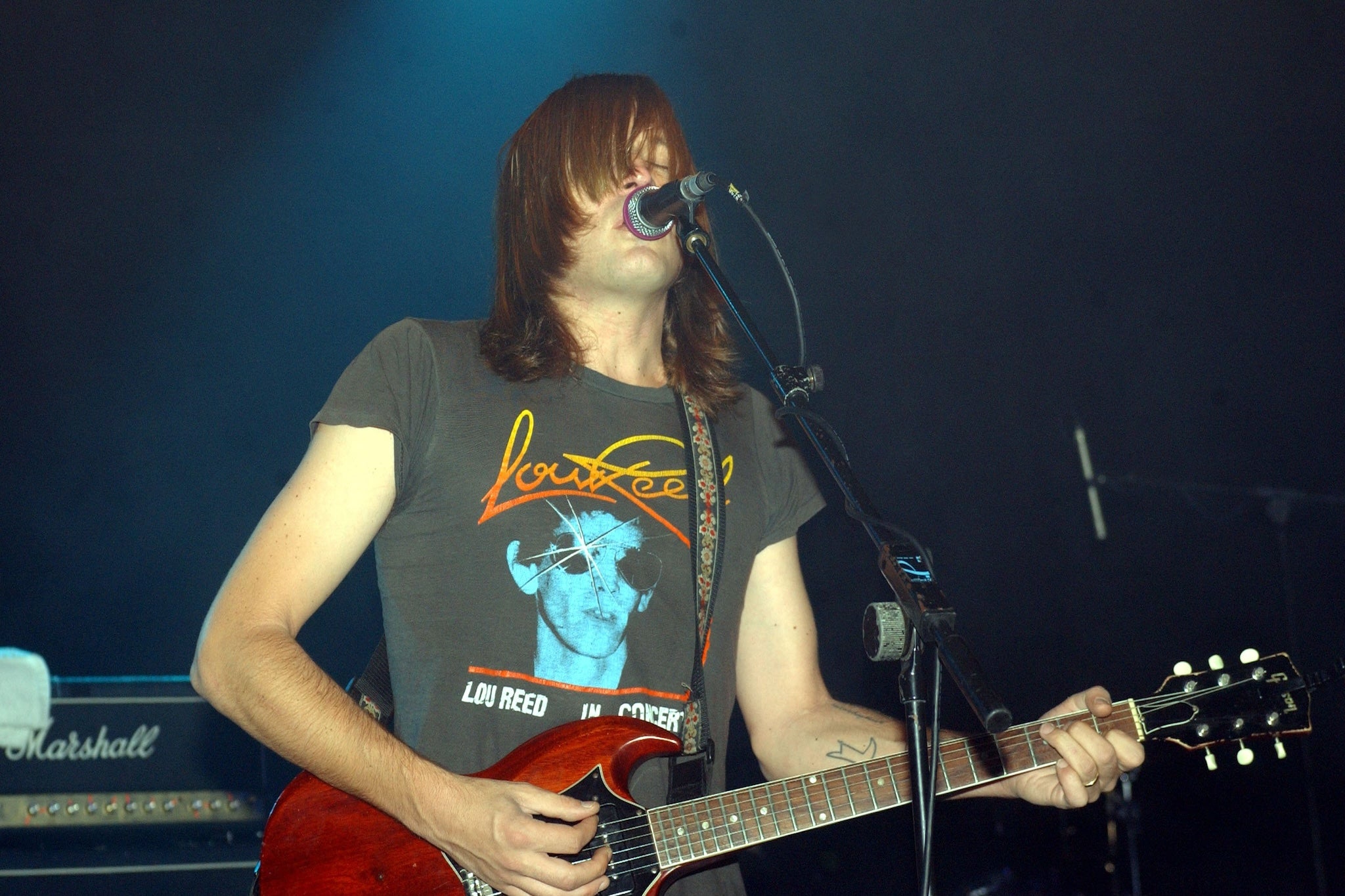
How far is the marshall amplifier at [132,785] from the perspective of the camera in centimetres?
333

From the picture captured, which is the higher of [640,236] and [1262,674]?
[640,236]

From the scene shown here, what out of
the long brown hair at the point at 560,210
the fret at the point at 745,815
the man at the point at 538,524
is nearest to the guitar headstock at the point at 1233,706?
the man at the point at 538,524

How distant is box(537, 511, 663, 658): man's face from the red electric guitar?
0.78 ft

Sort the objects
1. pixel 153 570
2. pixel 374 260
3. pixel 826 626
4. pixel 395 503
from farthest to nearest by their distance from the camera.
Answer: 1. pixel 826 626
2. pixel 374 260
3. pixel 153 570
4. pixel 395 503

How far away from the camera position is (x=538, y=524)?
7.55ft

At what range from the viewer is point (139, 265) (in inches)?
156

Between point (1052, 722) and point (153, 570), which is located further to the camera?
point (153, 570)

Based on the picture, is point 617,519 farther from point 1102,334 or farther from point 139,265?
point 1102,334

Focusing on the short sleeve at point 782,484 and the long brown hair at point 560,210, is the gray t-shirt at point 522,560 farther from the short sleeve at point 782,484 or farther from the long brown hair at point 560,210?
the short sleeve at point 782,484

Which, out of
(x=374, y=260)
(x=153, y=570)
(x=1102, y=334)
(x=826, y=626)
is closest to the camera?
(x=153, y=570)

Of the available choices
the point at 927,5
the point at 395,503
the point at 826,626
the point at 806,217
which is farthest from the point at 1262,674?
the point at 927,5

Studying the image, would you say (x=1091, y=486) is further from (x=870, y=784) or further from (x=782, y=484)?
(x=870, y=784)

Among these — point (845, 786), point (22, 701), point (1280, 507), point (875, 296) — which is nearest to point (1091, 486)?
point (1280, 507)

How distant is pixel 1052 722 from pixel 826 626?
272 centimetres
